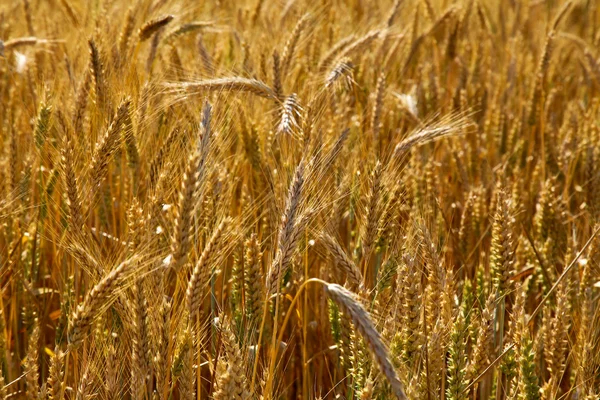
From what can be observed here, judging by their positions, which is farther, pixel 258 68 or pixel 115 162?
pixel 258 68

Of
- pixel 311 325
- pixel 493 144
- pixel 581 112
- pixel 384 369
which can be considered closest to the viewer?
pixel 384 369

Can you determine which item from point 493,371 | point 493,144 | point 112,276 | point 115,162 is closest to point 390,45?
point 493,144

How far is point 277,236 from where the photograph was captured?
1.54m

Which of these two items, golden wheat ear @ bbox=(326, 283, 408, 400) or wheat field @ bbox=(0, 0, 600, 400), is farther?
wheat field @ bbox=(0, 0, 600, 400)

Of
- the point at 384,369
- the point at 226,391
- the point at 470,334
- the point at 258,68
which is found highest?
the point at 258,68

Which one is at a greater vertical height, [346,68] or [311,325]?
[346,68]

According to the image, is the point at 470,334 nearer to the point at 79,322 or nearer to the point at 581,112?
the point at 79,322

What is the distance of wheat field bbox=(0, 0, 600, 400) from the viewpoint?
1.43 meters

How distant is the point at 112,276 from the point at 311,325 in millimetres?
912

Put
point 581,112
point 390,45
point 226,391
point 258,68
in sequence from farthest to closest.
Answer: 1. point 390,45
2. point 581,112
3. point 258,68
4. point 226,391

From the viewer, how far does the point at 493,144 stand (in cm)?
323

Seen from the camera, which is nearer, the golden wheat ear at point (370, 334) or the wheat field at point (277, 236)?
the golden wheat ear at point (370, 334)

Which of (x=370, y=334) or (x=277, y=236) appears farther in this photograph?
(x=277, y=236)

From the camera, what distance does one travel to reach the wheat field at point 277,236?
1.43 m
